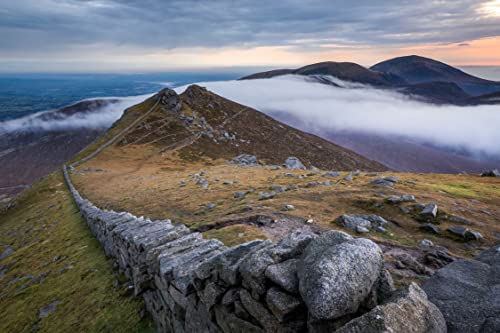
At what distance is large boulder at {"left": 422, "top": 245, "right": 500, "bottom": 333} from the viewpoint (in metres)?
7.23

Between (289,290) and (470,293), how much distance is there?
5.17 metres

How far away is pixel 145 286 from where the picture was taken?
16.0m

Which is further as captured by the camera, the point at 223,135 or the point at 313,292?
the point at 223,135

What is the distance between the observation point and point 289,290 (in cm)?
785

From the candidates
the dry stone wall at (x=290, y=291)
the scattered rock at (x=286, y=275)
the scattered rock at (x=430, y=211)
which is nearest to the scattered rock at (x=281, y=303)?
the dry stone wall at (x=290, y=291)

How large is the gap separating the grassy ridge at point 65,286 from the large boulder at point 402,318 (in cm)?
1248

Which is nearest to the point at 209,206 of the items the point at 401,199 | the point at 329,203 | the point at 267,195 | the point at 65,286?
the point at 267,195

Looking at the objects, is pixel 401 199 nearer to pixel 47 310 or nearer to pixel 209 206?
pixel 209 206

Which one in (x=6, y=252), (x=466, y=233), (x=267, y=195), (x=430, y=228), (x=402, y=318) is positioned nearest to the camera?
(x=402, y=318)

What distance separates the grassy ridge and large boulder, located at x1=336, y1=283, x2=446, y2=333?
1248 cm

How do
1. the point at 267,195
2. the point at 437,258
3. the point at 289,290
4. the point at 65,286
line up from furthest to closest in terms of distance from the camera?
the point at 267,195 < the point at 65,286 < the point at 437,258 < the point at 289,290

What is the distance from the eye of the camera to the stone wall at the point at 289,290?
6867 millimetres

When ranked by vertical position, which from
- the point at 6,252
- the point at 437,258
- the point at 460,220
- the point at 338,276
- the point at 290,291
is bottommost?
the point at 6,252

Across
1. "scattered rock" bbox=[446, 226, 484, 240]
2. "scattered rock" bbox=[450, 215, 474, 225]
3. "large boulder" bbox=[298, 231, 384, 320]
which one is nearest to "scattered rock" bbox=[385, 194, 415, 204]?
"scattered rock" bbox=[450, 215, 474, 225]
